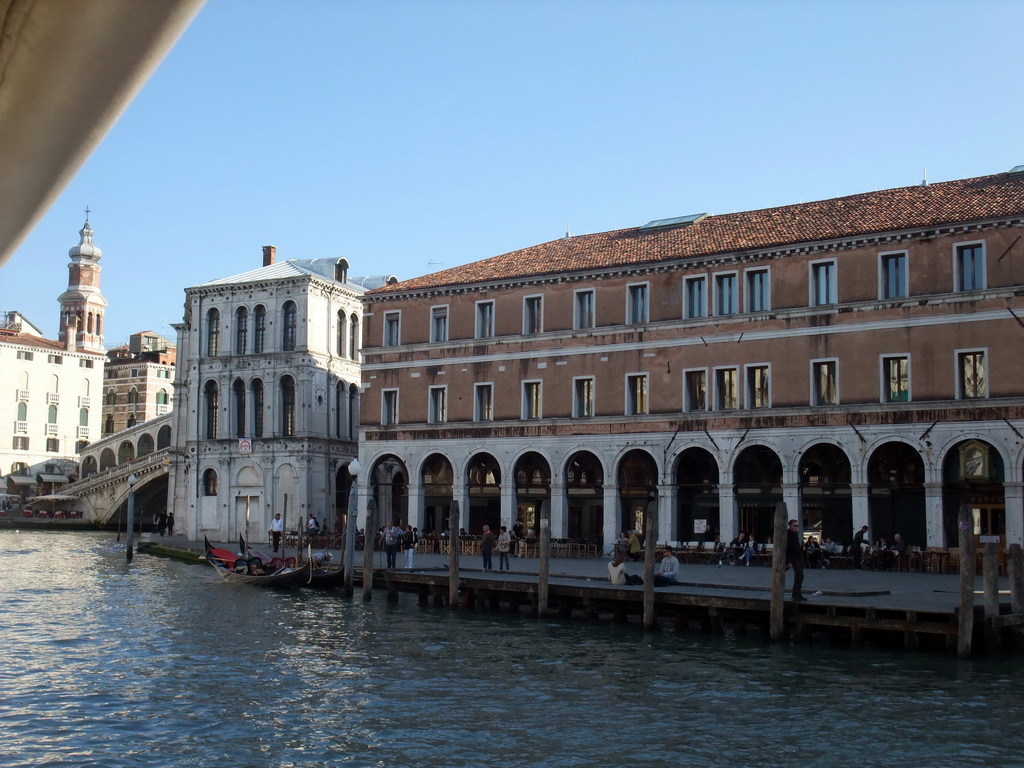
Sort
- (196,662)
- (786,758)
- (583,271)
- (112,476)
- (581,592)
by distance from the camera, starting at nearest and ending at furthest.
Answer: (786,758), (196,662), (581,592), (583,271), (112,476)

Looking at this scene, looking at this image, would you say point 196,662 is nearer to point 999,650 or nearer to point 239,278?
point 999,650

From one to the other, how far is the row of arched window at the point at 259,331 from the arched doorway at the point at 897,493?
77.0 feet

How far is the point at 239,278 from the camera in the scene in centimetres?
Answer: 4600

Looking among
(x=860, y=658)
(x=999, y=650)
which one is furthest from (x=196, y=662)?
(x=999, y=650)

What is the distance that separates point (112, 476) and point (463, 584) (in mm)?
39373

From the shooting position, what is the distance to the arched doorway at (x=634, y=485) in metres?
32.9

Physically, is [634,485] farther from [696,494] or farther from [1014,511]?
[1014,511]

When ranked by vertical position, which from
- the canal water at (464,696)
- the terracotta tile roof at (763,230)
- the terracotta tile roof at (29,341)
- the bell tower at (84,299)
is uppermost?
→ the bell tower at (84,299)

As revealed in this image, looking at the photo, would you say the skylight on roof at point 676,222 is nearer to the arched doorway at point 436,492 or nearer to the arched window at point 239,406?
the arched doorway at point 436,492

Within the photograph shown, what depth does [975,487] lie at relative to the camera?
27656 mm

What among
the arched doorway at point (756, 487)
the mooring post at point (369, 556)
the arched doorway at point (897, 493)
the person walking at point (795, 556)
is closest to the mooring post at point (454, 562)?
the mooring post at point (369, 556)

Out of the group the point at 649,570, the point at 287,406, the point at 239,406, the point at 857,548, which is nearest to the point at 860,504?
Result: the point at 857,548

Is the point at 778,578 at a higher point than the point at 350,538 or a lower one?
lower

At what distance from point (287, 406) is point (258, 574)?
52.2ft
